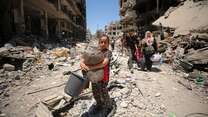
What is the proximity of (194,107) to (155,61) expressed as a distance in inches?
142

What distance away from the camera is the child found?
3881 millimetres

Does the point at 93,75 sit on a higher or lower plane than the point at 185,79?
higher

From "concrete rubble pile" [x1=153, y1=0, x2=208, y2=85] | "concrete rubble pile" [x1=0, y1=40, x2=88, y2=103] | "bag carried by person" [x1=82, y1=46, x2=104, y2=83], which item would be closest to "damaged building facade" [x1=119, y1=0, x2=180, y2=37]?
"concrete rubble pile" [x1=153, y1=0, x2=208, y2=85]

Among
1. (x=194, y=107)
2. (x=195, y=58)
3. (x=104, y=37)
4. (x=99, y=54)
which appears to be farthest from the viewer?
(x=195, y=58)

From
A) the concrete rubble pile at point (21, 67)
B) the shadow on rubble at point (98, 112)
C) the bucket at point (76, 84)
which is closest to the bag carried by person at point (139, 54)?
the concrete rubble pile at point (21, 67)

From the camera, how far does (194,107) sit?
5.31 metres

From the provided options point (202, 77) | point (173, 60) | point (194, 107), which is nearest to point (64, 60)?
point (173, 60)

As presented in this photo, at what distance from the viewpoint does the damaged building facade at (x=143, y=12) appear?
26928mm

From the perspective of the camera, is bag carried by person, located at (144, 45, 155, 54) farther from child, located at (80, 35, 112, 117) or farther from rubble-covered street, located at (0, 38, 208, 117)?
child, located at (80, 35, 112, 117)

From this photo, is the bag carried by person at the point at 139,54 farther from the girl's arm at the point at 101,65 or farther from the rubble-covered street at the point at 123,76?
the girl's arm at the point at 101,65

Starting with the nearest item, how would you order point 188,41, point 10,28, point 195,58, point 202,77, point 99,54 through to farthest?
point 99,54
point 202,77
point 195,58
point 188,41
point 10,28

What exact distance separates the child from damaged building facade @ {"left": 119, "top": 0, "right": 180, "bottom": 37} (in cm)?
2278

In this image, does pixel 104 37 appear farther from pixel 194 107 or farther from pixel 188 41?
pixel 188 41

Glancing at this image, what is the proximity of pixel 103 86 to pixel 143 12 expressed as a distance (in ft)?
105
